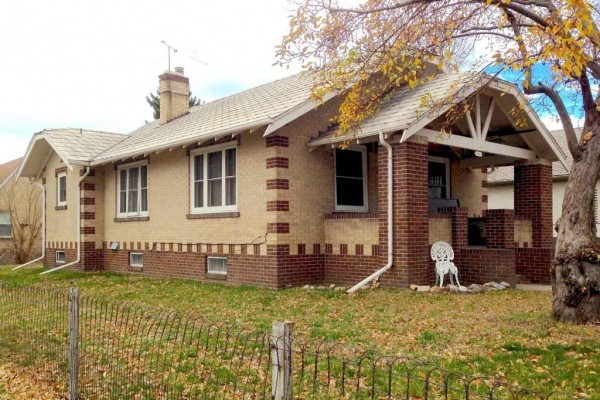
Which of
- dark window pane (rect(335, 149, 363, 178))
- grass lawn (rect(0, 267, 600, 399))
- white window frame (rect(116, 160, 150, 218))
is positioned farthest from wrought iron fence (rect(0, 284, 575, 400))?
white window frame (rect(116, 160, 150, 218))

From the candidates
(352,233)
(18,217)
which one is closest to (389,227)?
(352,233)

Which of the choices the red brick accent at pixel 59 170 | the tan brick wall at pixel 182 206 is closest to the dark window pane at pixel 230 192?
the tan brick wall at pixel 182 206

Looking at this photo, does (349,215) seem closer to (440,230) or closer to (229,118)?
(440,230)

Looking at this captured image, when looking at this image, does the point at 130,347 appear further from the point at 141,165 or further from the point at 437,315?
the point at 141,165

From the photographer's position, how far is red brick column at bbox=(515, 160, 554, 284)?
47.4 feet

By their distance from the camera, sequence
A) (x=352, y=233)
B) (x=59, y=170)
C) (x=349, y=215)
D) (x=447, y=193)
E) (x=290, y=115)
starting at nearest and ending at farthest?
(x=290, y=115) → (x=352, y=233) → (x=349, y=215) → (x=447, y=193) → (x=59, y=170)

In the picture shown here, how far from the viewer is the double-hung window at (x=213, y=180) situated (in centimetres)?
1359

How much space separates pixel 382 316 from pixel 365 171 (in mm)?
5648

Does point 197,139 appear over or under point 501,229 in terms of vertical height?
over

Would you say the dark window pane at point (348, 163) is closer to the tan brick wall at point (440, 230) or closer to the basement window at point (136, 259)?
the tan brick wall at point (440, 230)

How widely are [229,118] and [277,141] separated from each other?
2308 millimetres

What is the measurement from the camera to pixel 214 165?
14.2 m

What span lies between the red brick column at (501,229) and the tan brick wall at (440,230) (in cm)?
136

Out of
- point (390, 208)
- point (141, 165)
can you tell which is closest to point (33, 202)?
point (141, 165)
